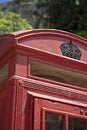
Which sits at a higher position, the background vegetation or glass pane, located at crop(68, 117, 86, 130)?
glass pane, located at crop(68, 117, 86, 130)

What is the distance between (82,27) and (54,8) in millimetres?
4094

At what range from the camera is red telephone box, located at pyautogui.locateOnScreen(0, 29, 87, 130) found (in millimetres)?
4383

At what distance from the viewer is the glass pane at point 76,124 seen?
4.66m

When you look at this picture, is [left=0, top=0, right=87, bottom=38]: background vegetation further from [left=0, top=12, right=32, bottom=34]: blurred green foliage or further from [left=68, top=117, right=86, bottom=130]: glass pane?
[left=68, top=117, right=86, bottom=130]: glass pane

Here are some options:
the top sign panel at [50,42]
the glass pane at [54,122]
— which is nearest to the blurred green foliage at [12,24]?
the top sign panel at [50,42]

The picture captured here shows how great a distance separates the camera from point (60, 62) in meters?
5.02

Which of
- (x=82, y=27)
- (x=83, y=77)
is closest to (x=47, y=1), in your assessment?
(x=82, y=27)

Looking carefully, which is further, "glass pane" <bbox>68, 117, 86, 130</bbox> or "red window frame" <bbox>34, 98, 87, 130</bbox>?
"glass pane" <bbox>68, 117, 86, 130</bbox>

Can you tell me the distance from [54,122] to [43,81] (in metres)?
0.63

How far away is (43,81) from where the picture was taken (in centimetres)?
473

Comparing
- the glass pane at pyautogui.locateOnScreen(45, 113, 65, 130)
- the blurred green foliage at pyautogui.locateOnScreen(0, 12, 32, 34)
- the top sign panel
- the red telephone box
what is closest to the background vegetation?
the blurred green foliage at pyautogui.locateOnScreen(0, 12, 32, 34)

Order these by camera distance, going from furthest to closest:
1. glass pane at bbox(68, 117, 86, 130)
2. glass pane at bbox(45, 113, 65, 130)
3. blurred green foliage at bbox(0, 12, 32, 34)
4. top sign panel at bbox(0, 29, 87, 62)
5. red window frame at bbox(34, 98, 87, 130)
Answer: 1. blurred green foliage at bbox(0, 12, 32, 34)
2. top sign panel at bbox(0, 29, 87, 62)
3. glass pane at bbox(68, 117, 86, 130)
4. glass pane at bbox(45, 113, 65, 130)
5. red window frame at bbox(34, 98, 87, 130)

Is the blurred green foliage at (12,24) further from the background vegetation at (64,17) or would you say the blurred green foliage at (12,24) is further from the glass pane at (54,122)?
the glass pane at (54,122)

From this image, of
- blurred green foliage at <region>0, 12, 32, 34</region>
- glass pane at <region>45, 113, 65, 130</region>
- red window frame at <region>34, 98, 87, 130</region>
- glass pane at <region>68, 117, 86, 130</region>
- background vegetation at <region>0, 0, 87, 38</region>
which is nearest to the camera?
red window frame at <region>34, 98, 87, 130</region>
